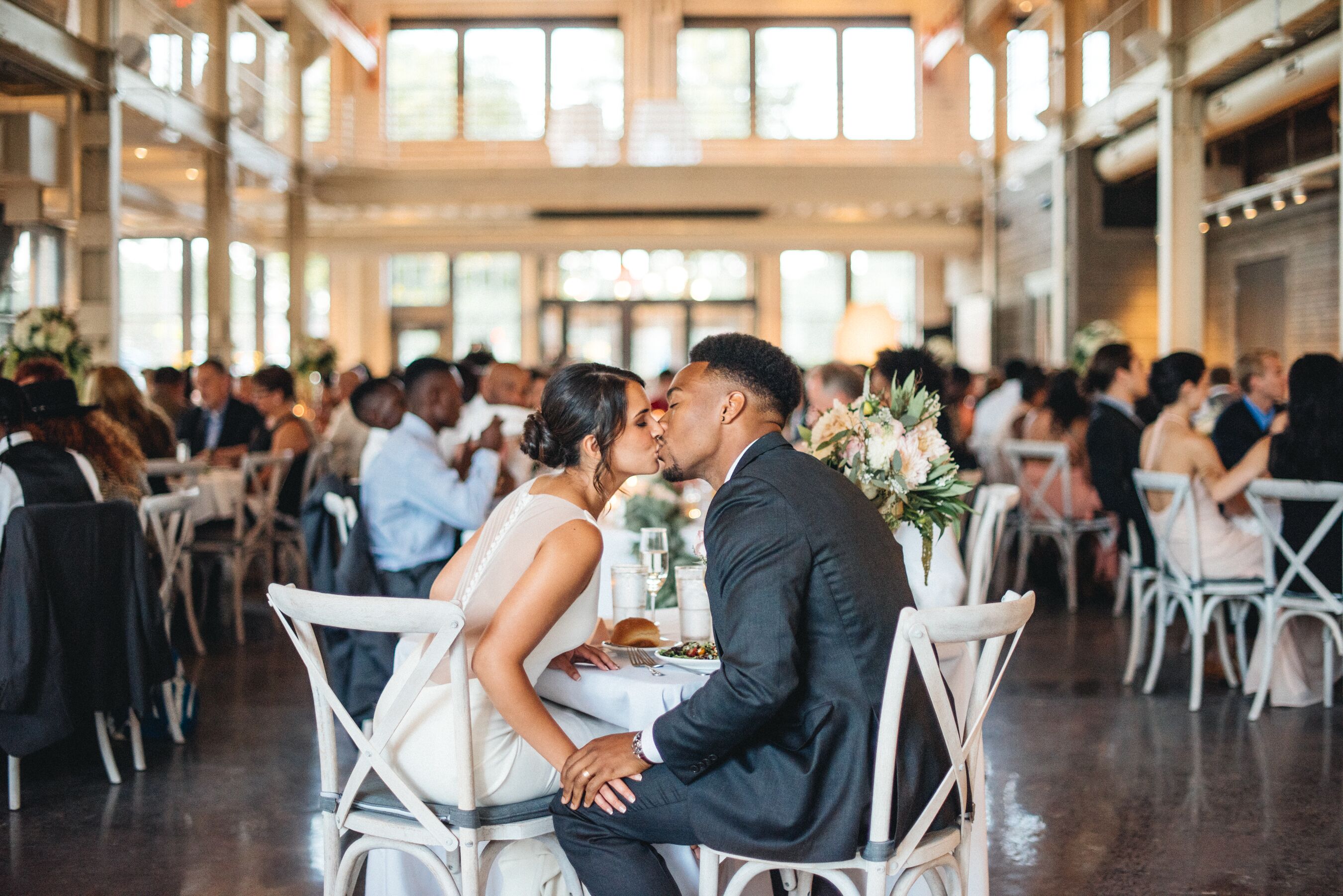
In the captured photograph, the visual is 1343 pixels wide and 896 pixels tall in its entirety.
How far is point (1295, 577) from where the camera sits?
476cm

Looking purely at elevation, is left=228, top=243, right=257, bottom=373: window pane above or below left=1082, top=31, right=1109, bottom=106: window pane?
below

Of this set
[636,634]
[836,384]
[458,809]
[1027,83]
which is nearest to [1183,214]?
[1027,83]

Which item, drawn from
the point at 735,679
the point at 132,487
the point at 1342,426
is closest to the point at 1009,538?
the point at 1342,426

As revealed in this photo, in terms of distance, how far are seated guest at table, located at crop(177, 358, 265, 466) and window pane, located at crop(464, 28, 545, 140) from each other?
36.7 ft

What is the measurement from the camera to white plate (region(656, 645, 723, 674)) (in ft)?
7.65

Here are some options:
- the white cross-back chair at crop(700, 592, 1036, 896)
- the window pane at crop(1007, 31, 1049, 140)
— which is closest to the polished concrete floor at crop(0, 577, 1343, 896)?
the white cross-back chair at crop(700, 592, 1036, 896)

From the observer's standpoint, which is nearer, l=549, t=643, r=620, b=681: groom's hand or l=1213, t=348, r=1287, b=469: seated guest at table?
l=549, t=643, r=620, b=681: groom's hand

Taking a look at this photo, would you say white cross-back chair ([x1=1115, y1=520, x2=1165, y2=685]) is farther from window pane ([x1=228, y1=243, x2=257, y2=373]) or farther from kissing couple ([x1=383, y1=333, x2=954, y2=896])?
window pane ([x1=228, y1=243, x2=257, y2=373])

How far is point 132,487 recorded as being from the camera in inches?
182

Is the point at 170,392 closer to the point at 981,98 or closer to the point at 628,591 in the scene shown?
the point at 628,591

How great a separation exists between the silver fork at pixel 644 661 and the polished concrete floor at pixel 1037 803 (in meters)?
1.24

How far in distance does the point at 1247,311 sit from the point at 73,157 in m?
9.85

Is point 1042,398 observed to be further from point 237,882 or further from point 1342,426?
point 237,882

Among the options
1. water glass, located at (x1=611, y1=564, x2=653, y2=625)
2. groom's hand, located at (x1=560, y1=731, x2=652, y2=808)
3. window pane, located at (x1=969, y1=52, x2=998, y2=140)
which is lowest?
groom's hand, located at (x1=560, y1=731, x2=652, y2=808)
